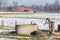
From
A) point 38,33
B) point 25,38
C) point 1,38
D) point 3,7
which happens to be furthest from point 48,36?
point 3,7

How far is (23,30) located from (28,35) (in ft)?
1.67

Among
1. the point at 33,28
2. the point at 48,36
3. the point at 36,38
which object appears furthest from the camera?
the point at 33,28

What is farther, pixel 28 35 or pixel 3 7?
pixel 3 7

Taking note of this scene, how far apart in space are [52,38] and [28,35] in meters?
1.50

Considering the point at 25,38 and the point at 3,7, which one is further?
the point at 3,7

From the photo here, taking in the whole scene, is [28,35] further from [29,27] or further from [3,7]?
[3,7]

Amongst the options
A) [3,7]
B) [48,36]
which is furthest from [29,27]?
[3,7]

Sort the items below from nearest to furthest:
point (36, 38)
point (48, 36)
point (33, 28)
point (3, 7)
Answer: point (36, 38) < point (48, 36) < point (33, 28) < point (3, 7)

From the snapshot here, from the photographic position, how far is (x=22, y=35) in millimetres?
13047

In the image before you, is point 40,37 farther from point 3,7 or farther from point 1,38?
point 3,7

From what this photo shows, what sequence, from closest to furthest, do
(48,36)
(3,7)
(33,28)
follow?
(48,36) < (33,28) < (3,7)

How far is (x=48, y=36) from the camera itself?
499 inches

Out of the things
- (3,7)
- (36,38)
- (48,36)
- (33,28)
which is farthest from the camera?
(3,7)

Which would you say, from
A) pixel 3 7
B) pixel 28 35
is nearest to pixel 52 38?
pixel 28 35
